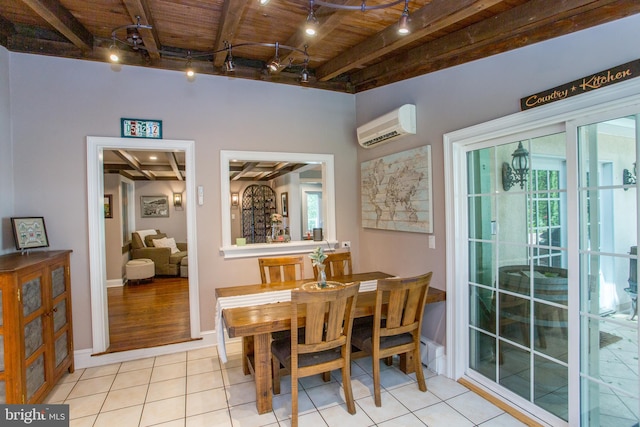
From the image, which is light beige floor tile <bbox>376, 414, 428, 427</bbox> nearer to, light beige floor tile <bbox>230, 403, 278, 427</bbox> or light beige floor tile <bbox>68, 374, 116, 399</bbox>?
light beige floor tile <bbox>230, 403, 278, 427</bbox>

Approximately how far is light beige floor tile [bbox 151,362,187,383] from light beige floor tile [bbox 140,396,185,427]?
38cm

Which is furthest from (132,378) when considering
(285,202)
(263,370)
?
(285,202)

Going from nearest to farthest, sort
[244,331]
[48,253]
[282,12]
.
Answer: [244,331] → [282,12] → [48,253]

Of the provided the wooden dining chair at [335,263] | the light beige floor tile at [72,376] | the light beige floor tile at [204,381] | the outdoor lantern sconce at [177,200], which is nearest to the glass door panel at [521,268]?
the wooden dining chair at [335,263]

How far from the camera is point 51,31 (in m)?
2.88

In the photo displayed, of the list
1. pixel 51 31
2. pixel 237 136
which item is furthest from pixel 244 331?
pixel 51 31

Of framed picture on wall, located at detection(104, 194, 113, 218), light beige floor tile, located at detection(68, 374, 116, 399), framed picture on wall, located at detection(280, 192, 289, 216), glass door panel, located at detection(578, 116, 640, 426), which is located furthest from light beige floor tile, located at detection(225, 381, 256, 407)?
framed picture on wall, located at detection(280, 192, 289, 216)

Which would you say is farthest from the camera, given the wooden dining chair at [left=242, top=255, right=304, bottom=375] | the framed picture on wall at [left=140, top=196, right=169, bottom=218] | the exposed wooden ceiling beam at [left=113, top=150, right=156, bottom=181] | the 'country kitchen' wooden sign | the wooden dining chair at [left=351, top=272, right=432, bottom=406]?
the framed picture on wall at [left=140, top=196, right=169, bottom=218]

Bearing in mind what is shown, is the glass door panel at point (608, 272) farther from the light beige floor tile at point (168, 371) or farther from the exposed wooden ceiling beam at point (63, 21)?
the exposed wooden ceiling beam at point (63, 21)

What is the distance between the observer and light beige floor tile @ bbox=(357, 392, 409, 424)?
2.26m

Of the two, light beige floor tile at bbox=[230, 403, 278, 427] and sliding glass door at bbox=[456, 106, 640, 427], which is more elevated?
sliding glass door at bbox=[456, 106, 640, 427]

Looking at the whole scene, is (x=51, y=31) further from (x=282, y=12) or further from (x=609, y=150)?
(x=609, y=150)

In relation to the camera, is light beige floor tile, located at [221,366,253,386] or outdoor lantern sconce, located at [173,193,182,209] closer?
light beige floor tile, located at [221,366,253,386]

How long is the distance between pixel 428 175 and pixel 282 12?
1.78 m
